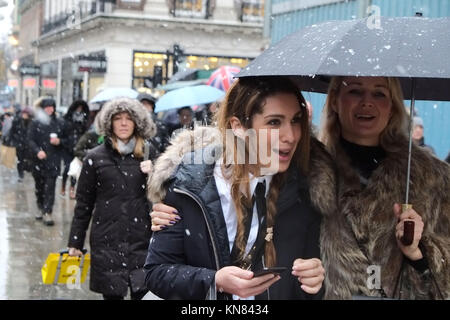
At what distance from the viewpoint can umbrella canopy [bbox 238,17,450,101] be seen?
2.92 metres

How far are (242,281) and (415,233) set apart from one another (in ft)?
2.94

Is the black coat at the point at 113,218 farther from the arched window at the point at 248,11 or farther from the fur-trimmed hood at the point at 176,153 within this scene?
the arched window at the point at 248,11

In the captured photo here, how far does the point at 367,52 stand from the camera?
299 centimetres

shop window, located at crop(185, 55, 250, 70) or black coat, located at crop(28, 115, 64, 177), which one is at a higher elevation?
shop window, located at crop(185, 55, 250, 70)

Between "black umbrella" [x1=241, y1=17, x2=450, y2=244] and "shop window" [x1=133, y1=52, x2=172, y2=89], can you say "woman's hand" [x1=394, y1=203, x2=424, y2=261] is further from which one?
"shop window" [x1=133, y1=52, x2=172, y2=89]

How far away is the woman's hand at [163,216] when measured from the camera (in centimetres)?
296

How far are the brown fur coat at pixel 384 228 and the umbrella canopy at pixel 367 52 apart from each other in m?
0.53

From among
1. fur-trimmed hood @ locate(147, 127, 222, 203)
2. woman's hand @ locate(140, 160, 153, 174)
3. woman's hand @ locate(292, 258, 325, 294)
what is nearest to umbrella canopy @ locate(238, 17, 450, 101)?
fur-trimmed hood @ locate(147, 127, 222, 203)

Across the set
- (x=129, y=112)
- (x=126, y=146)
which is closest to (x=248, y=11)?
(x=129, y=112)

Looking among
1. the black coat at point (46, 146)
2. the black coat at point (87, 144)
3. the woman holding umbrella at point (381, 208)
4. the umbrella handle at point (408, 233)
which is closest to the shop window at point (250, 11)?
the black coat at point (46, 146)

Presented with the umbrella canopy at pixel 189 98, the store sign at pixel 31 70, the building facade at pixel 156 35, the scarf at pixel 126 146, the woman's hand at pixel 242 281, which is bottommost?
the woman's hand at pixel 242 281

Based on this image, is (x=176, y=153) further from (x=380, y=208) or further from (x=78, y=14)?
(x=78, y=14)

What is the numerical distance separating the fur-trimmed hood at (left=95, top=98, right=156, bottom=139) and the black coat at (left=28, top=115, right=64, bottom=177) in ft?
21.2
